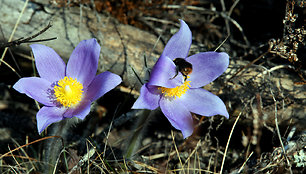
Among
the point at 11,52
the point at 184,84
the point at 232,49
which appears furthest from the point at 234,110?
the point at 11,52

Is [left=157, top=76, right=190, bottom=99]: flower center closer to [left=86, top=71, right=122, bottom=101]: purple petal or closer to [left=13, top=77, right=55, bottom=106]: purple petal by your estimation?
[left=86, top=71, right=122, bottom=101]: purple petal

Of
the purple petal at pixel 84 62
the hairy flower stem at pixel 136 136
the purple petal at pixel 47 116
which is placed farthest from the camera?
the hairy flower stem at pixel 136 136

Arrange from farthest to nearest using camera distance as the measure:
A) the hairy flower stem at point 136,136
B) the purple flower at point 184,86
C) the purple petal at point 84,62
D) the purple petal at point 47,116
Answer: the hairy flower stem at point 136,136
the purple petal at point 84,62
the purple flower at point 184,86
the purple petal at point 47,116

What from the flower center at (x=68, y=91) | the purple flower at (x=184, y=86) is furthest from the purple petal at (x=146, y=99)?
the flower center at (x=68, y=91)

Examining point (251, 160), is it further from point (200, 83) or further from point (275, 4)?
point (275, 4)

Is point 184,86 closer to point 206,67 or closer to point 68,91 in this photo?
point 206,67

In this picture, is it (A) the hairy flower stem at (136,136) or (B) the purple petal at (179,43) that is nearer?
(B) the purple petal at (179,43)

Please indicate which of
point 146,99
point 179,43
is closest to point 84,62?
point 146,99

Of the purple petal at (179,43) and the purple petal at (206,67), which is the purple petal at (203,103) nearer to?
the purple petal at (206,67)
